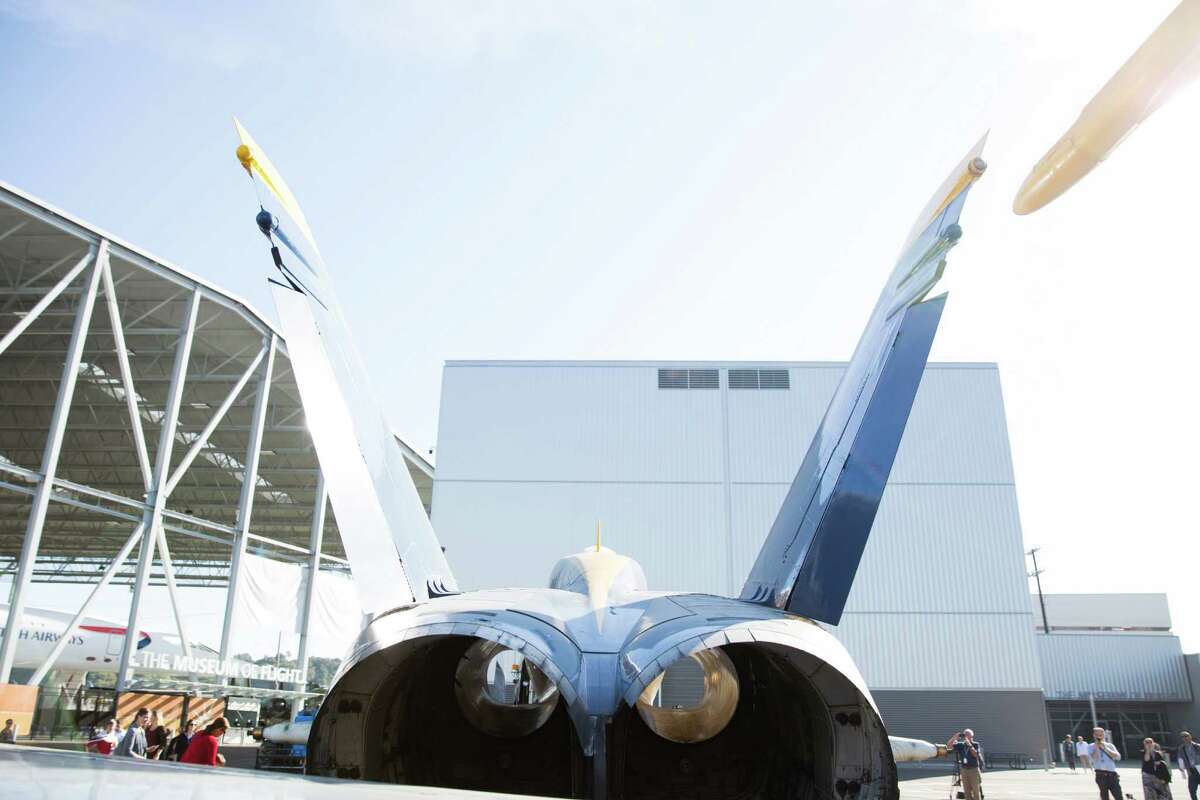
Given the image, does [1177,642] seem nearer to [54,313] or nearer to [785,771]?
[785,771]

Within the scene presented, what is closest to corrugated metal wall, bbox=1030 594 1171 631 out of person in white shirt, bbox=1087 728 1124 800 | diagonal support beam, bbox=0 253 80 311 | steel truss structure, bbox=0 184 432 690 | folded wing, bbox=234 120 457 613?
steel truss structure, bbox=0 184 432 690

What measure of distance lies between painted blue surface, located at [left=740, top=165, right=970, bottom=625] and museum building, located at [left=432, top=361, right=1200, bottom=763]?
58.8ft

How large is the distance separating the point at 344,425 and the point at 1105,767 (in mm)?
11343

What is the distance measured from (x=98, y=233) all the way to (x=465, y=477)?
11440mm

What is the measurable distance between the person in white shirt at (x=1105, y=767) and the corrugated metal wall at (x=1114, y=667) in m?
22.5

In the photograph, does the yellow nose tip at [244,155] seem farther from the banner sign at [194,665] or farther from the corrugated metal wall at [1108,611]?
the corrugated metal wall at [1108,611]

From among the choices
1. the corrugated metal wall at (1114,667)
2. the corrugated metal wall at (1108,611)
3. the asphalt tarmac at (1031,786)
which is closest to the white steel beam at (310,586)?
the asphalt tarmac at (1031,786)

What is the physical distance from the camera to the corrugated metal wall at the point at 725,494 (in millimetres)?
22891

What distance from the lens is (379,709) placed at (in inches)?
185

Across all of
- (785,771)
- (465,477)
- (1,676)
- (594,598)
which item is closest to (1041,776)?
(465,477)

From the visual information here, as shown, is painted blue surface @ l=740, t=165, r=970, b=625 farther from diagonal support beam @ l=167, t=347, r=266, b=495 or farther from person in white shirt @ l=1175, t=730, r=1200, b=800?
diagonal support beam @ l=167, t=347, r=266, b=495

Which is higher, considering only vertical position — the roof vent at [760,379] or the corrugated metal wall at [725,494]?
the roof vent at [760,379]

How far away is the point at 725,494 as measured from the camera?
23516 millimetres

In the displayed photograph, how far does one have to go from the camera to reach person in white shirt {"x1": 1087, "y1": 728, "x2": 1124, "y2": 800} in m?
10.8
